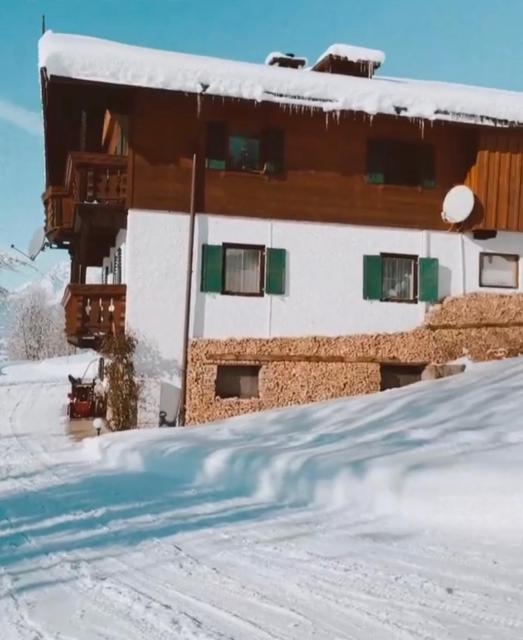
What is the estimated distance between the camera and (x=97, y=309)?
593 inches

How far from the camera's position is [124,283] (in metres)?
15.3

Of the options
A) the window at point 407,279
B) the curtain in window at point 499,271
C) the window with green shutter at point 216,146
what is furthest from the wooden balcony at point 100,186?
the curtain in window at point 499,271

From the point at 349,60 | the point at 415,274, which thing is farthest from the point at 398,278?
the point at 349,60

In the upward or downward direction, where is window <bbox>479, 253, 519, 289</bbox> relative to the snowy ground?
upward

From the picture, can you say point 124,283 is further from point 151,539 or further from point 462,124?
point 151,539

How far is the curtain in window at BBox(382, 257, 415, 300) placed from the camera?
16.6 m

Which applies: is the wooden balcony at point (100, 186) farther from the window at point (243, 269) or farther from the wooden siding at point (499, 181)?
the wooden siding at point (499, 181)

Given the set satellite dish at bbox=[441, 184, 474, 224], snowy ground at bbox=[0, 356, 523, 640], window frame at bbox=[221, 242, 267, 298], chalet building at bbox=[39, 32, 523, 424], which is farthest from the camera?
satellite dish at bbox=[441, 184, 474, 224]

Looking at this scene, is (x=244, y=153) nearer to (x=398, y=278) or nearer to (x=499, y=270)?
(x=398, y=278)

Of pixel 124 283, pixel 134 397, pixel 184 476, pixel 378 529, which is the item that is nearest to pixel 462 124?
pixel 124 283

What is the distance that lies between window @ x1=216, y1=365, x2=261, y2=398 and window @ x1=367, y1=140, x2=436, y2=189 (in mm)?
4786

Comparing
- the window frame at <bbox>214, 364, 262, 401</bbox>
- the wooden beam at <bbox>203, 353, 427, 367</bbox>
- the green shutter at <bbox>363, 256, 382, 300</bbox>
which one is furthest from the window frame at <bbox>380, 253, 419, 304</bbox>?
the window frame at <bbox>214, 364, 262, 401</bbox>

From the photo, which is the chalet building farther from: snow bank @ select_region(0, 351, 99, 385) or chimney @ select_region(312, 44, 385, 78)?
snow bank @ select_region(0, 351, 99, 385)

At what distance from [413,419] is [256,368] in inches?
209
